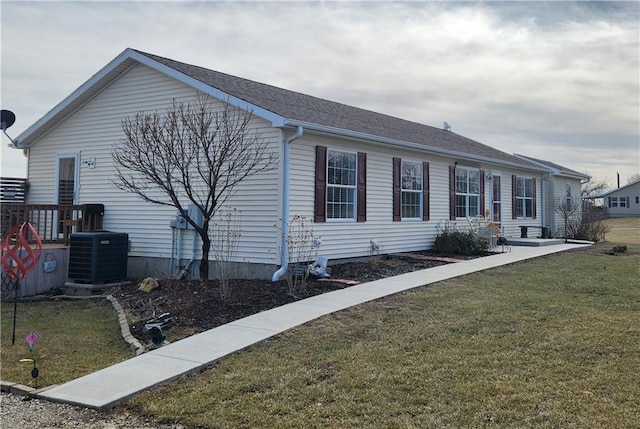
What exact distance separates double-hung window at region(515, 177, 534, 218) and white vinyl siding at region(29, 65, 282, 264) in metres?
11.7

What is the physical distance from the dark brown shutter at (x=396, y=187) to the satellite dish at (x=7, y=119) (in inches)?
390

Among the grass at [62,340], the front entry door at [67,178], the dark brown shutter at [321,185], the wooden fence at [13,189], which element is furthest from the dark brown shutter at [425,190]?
the wooden fence at [13,189]

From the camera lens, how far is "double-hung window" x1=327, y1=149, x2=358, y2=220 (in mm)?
10945

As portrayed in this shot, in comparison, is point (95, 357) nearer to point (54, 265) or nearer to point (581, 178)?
point (54, 265)

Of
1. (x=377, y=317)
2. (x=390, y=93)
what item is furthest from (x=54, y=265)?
(x=390, y=93)

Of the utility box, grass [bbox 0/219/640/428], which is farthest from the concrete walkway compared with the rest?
the utility box

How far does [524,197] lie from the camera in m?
19.0

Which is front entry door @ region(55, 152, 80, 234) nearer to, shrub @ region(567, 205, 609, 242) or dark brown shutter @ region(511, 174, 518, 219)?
dark brown shutter @ region(511, 174, 518, 219)

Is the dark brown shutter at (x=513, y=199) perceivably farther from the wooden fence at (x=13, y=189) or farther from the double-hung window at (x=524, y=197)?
the wooden fence at (x=13, y=189)

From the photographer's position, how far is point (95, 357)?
5.85 meters

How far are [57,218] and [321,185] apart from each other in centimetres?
682

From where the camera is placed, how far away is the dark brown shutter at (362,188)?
1139 centimetres

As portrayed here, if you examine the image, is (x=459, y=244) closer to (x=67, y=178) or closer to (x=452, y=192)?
(x=452, y=192)

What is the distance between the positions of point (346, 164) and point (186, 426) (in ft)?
26.6
